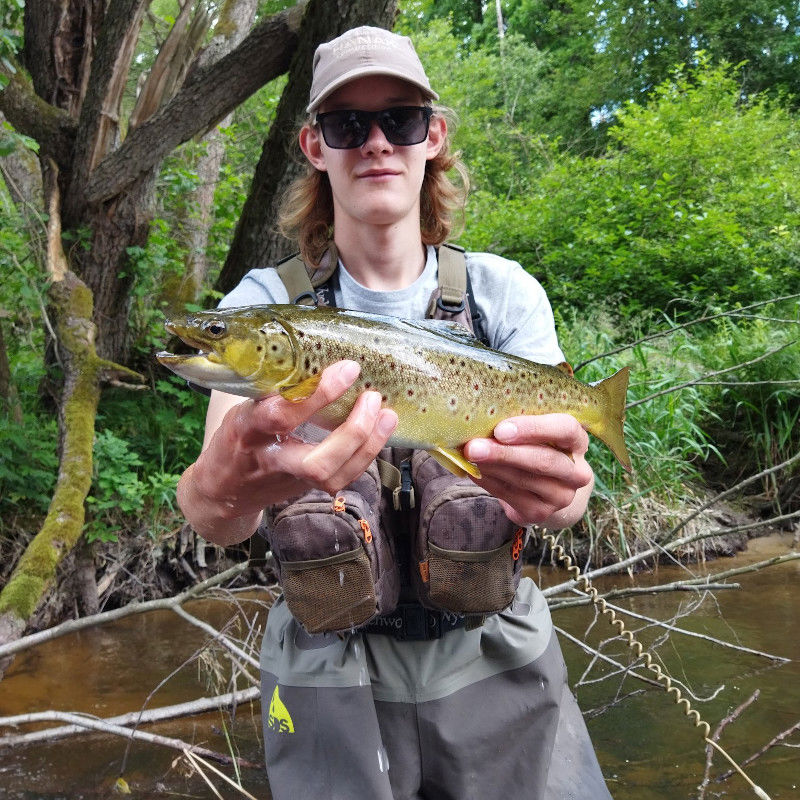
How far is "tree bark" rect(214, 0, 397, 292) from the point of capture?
5230mm

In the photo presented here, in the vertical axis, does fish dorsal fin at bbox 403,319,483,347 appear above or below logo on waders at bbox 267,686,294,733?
above

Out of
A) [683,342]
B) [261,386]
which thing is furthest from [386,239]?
[683,342]

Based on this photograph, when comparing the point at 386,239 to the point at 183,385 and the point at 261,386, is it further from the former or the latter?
the point at 183,385

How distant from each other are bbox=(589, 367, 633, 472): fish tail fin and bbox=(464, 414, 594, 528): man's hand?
7.2 inches

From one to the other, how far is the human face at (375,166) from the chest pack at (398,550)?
1.28 ft

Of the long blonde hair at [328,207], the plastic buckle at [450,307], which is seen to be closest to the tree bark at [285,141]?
the long blonde hair at [328,207]

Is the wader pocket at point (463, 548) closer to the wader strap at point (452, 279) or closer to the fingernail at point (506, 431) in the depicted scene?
the fingernail at point (506, 431)

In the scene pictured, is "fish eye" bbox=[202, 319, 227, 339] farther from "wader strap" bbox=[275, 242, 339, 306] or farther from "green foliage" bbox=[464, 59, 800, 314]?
"green foliage" bbox=[464, 59, 800, 314]

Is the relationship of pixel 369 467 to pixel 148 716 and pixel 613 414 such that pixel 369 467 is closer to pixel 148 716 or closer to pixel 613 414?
pixel 613 414

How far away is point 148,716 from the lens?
374cm

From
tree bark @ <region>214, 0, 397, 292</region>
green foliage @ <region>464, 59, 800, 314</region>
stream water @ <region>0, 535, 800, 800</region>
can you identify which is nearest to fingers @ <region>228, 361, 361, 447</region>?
stream water @ <region>0, 535, 800, 800</region>

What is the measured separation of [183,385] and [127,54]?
2.70m

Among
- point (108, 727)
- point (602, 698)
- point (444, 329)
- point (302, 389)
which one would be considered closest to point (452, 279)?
point (444, 329)

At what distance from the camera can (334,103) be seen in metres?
2.64
